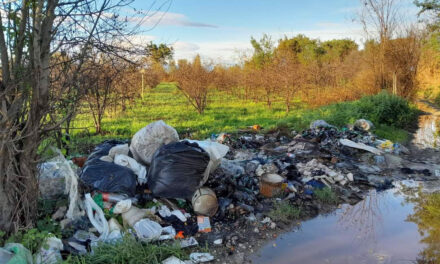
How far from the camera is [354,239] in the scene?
3.38 metres

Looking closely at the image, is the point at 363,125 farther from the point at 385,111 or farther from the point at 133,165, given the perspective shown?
the point at 133,165

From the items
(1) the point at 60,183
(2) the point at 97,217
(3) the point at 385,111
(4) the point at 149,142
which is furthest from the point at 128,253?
(3) the point at 385,111

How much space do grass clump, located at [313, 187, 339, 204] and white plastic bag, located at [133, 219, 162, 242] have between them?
222cm

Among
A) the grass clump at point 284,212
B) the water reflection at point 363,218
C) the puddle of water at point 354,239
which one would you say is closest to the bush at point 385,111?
the water reflection at point 363,218

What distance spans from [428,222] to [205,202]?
261 centimetres

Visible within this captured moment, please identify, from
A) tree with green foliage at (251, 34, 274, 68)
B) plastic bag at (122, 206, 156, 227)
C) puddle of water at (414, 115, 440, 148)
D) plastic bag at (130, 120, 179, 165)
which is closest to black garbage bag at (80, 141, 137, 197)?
plastic bag at (122, 206, 156, 227)

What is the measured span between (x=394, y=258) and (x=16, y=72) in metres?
3.64

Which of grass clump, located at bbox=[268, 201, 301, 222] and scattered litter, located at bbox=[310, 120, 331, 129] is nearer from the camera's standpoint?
grass clump, located at bbox=[268, 201, 301, 222]

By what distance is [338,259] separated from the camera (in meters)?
3.00

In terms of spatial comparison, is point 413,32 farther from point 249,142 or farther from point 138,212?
point 138,212

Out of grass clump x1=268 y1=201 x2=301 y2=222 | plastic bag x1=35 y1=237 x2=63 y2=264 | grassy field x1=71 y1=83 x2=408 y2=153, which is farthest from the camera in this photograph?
grassy field x1=71 y1=83 x2=408 y2=153

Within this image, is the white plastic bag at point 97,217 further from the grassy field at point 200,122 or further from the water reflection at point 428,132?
the water reflection at point 428,132

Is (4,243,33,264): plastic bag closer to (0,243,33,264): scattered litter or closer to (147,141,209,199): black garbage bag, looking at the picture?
(0,243,33,264): scattered litter

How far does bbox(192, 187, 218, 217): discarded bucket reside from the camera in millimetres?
3551
